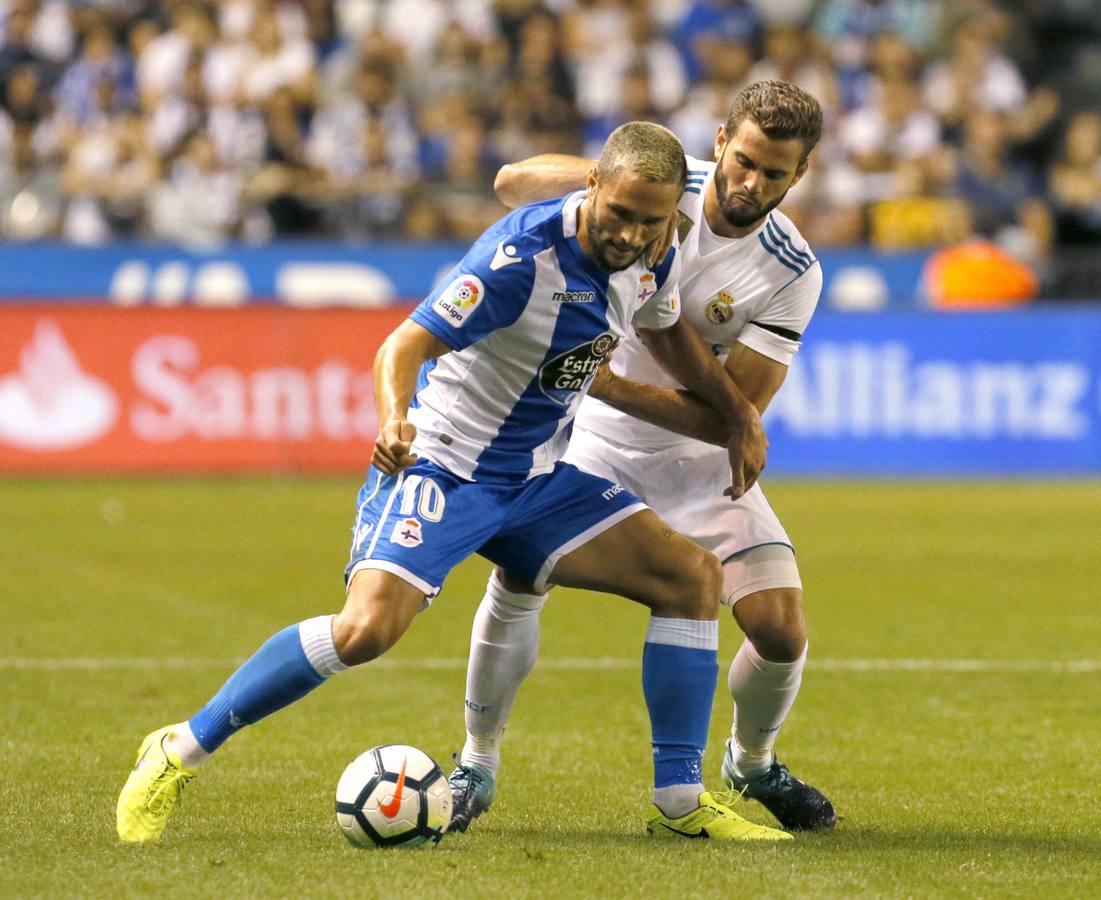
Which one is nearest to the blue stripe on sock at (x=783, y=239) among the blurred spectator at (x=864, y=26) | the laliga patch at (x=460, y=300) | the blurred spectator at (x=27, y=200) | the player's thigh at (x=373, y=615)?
the laliga patch at (x=460, y=300)

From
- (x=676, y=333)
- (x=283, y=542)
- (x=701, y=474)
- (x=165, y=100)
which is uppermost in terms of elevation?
(x=165, y=100)

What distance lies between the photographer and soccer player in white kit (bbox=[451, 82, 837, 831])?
215 inches

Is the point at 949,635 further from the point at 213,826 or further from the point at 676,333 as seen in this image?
the point at 213,826

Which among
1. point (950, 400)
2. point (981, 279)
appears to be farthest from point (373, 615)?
point (981, 279)

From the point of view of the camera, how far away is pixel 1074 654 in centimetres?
840

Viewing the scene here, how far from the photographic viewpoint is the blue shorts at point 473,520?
194 inches

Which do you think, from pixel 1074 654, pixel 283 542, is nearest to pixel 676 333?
pixel 1074 654

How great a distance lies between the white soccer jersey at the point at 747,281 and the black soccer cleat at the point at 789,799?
123cm

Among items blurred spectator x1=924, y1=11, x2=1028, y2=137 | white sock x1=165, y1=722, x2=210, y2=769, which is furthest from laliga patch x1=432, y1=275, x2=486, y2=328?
blurred spectator x1=924, y1=11, x2=1028, y2=137

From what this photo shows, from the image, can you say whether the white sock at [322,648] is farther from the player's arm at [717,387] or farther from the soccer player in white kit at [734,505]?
the player's arm at [717,387]

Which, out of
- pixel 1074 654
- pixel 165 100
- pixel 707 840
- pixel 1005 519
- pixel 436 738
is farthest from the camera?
pixel 165 100

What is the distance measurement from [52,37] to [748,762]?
588 inches

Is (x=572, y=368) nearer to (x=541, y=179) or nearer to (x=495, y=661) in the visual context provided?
(x=541, y=179)

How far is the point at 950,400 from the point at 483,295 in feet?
37.5
